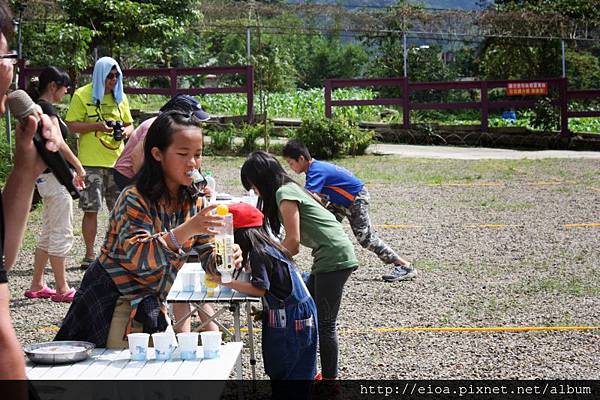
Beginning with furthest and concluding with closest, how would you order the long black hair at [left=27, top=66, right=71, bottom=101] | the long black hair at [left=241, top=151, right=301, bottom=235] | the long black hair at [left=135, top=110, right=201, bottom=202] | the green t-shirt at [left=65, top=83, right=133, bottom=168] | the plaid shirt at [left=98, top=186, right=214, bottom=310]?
the green t-shirt at [left=65, top=83, right=133, bottom=168] → the long black hair at [left=27, top=66, right=71, bottom=101] → the long black hair at [left=241, top=151, right=301, bottom=235] → the long black hair at [left=135, top=110, right=201, bottom=202] → the plaid shirt at [left=98, top=186, right=214, bottom=310]

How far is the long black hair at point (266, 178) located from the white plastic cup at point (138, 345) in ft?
4.94

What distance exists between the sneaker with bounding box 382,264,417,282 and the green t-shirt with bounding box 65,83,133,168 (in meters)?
2.49

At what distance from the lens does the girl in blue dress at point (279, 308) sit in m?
4.48

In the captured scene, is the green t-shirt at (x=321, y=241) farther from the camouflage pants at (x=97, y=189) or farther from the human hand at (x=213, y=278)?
the camouflage pants at (x=97, y=189)

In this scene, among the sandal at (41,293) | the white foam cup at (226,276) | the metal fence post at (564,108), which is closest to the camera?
the white foam cup at (226,276)

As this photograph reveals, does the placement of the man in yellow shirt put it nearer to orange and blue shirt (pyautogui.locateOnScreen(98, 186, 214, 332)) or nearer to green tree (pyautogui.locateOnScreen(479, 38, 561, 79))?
orange and blue shirt (pyautogui.locateOnScreen(98, 186, 214, 332))

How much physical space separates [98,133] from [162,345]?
201 inches

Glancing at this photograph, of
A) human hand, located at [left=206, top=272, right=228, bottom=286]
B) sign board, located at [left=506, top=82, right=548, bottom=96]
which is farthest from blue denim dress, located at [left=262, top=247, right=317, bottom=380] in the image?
sign board, located at [left=506, top=82, right=548, bottom=96]

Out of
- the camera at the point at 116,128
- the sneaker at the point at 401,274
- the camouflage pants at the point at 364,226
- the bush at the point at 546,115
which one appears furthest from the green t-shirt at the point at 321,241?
the bush at the point at 546,115

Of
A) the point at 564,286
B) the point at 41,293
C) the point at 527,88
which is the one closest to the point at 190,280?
the point at 41,293

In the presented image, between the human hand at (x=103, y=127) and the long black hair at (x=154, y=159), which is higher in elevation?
the long black hair at (x=154, y=159)

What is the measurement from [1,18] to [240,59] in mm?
29542

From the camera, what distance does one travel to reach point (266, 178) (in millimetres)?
4988

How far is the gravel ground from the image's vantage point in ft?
19.5
